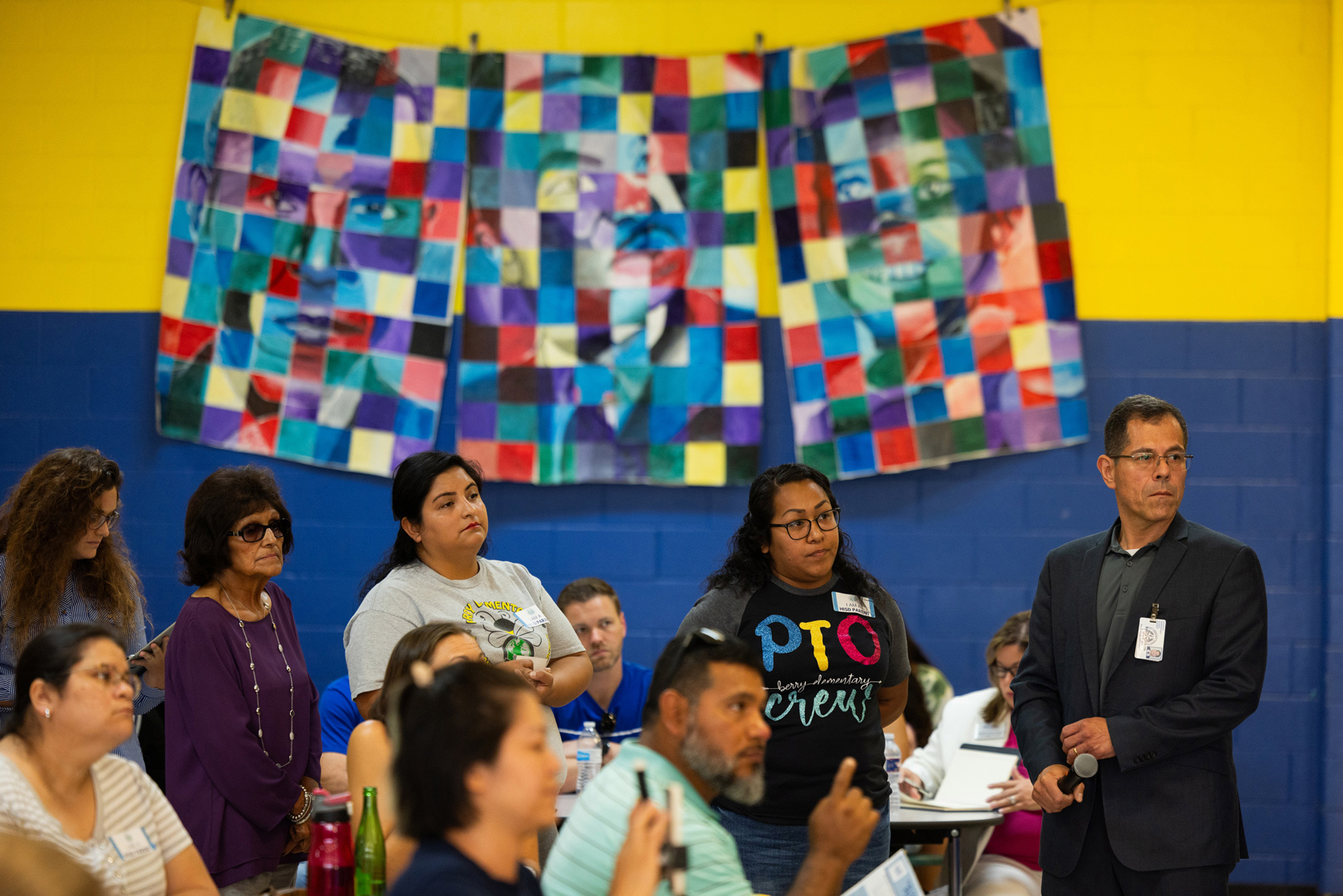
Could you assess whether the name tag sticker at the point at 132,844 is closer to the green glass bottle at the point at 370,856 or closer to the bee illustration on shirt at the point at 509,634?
the green glass bottle at the point at 370,856

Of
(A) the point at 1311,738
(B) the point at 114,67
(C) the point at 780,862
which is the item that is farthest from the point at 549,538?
(A) the point at 1311,738

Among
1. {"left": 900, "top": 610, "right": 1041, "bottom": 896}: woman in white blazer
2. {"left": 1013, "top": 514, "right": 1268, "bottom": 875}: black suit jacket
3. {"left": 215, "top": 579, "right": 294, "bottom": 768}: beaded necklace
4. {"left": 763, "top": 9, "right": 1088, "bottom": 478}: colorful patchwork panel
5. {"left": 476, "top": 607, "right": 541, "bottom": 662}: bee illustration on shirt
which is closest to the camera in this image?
{"left": 1013, "top": 514, "right": 1268, "bottom": 875}: black suit jacket

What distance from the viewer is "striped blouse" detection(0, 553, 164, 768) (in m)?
2.86

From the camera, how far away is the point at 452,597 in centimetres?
274

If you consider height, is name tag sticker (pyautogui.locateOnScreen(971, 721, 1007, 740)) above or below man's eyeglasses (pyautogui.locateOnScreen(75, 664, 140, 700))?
below

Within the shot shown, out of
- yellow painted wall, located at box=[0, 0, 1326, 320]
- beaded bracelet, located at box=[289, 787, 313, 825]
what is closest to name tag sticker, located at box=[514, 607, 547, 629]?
beaded bracelet, located at box=[289, 787, 313, 825]

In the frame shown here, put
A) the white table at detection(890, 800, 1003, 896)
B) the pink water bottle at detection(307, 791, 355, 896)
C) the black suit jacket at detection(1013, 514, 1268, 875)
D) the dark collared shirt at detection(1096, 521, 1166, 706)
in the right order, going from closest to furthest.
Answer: the pink water bottle at detection(307, 791, 355, 896) → the black suit jacket at detection(1013, 514, 1268, 875) → the dark collared shirt at detection(1096, 521, 1166, 706) → the white table at detection(890, 800, 1003, 896)

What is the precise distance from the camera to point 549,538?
433 cm

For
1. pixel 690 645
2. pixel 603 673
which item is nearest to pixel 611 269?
pixel 603 673

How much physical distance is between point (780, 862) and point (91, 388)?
317 cm

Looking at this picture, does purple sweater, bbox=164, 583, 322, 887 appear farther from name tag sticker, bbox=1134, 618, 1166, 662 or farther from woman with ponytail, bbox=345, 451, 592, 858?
name tag sticker, bbox=1134, 618, 1166, 662

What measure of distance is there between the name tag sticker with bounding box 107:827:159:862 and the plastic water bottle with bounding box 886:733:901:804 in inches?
79.8

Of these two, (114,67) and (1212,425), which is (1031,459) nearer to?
(1212,425)

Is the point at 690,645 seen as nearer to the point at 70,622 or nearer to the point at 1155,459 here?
the point at 1155,459
